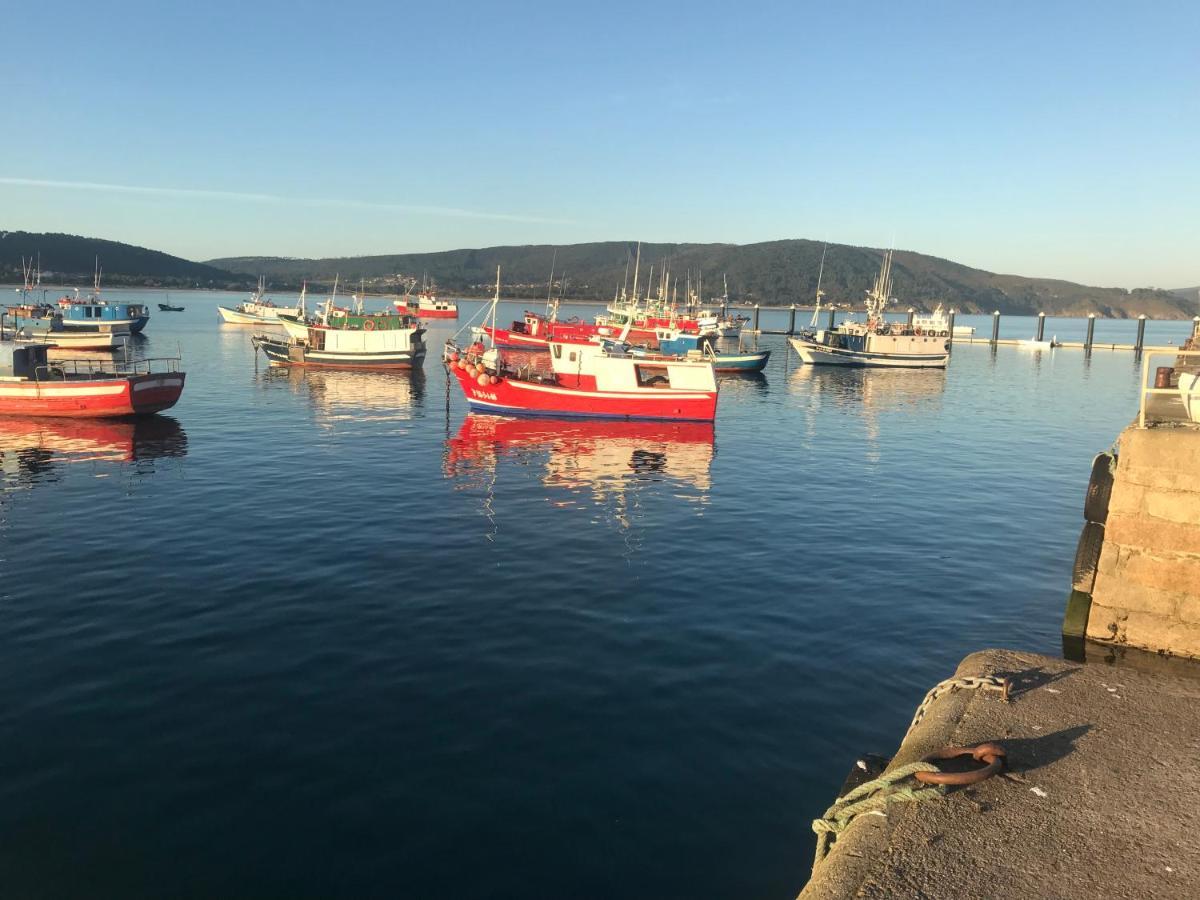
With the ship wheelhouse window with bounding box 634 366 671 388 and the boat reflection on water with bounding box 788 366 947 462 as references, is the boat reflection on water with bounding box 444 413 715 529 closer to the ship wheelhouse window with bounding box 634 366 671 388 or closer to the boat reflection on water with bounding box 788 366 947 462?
the ship wheelhouse window with bounding box 634 366 671 388

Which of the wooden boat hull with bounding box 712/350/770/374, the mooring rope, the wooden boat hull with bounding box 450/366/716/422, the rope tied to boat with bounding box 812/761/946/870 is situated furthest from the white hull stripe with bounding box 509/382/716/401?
the rope tied to boat with bounding box 812/761/946/870

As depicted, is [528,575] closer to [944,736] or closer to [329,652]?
[329,652]

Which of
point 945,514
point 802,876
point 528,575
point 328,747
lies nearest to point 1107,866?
point 802,876

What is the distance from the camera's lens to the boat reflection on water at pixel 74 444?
2716 cm

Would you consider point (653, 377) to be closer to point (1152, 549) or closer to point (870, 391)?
point (870, 391)

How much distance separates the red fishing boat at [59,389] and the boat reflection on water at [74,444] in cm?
61

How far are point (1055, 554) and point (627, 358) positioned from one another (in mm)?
24040

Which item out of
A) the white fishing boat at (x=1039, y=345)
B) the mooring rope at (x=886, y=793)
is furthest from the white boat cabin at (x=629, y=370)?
the white fishing boat at (x=1039, y=345)

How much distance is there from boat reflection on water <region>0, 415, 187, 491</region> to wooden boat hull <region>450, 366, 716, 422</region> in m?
14.6

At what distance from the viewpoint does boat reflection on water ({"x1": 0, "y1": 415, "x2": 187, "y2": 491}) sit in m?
27.2

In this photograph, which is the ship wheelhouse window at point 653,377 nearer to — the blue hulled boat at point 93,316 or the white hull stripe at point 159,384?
the white hull stripe at point 159,384

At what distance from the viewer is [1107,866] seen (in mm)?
6082

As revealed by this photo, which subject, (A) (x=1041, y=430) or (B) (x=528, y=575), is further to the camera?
(A) (x=1041, y=430)

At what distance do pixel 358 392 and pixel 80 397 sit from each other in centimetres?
1857
